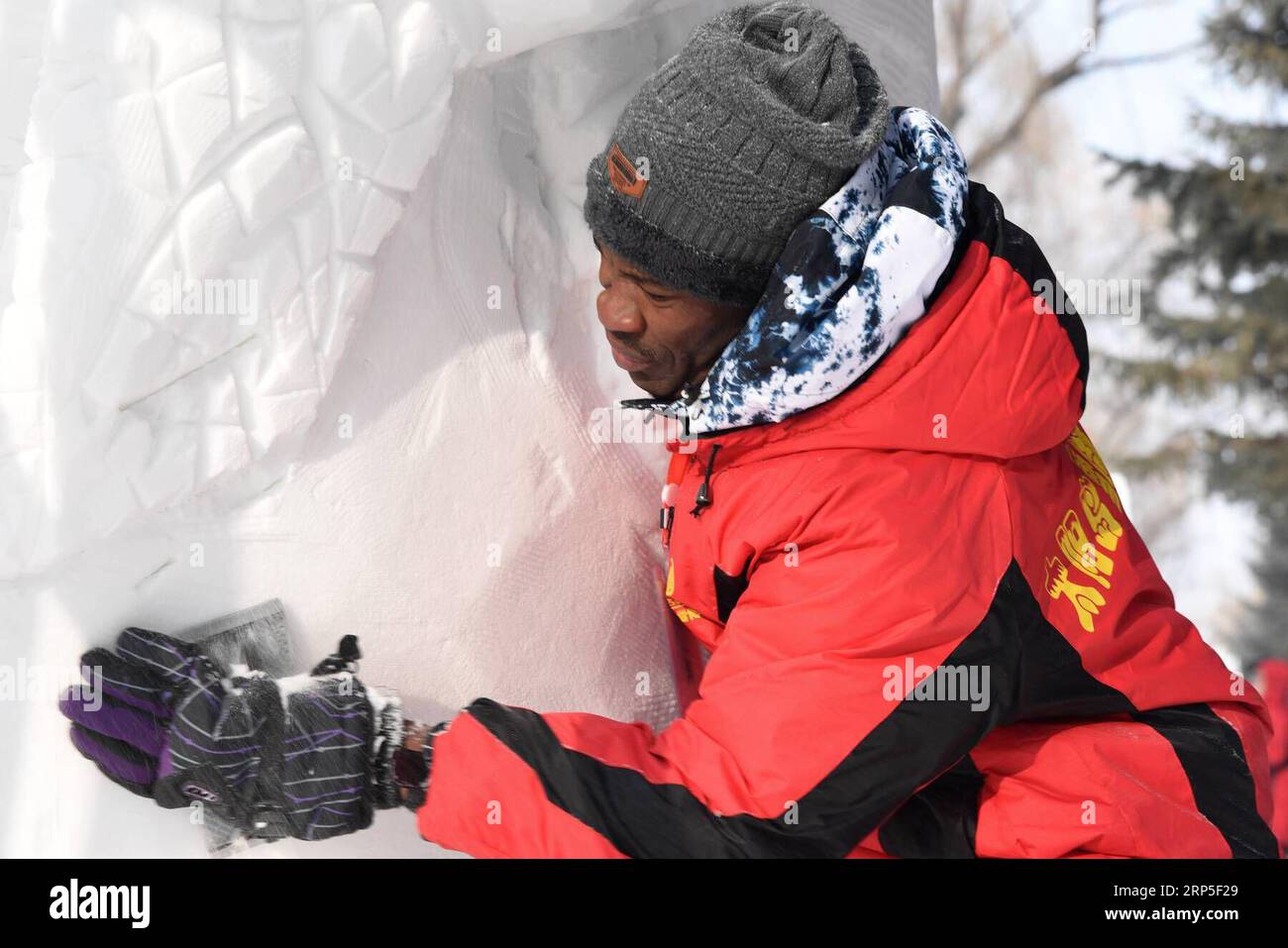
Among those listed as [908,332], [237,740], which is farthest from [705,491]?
[237,740]

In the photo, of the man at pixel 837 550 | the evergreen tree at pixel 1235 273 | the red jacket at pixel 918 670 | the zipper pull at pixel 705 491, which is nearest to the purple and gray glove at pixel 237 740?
the man at pixel 837 550

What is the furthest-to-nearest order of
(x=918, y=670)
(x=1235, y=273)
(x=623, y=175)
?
(x=1235, y=273)
(x=623, y=175)
(x=918, y=670)

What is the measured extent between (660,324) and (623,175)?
0.16 metres

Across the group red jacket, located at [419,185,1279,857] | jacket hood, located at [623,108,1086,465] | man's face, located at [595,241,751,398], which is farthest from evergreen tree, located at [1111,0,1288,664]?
man's face, located at [595,241,751,398]

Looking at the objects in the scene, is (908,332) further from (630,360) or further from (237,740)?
(237,740)

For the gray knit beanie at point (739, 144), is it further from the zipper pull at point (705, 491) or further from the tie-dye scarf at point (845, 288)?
the zipper pull at point (705, 491)

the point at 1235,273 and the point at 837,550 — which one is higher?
the point at 1235,273

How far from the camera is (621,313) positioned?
49.6 inches

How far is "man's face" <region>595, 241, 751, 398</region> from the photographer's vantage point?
1.24 m

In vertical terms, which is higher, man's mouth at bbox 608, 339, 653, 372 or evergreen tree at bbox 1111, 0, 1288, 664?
evergreen tree at bbox 1111, 0, 1288, 664

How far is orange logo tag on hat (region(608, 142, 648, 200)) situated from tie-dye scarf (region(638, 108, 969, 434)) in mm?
162

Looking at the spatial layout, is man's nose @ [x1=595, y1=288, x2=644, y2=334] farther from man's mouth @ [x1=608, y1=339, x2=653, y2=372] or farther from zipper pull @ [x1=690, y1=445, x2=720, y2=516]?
zipper pull @ [x1=690, y1=445, x2=720, y2=516]

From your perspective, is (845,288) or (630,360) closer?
(845,288)

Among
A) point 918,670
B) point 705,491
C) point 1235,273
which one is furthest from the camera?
point 1235,273
